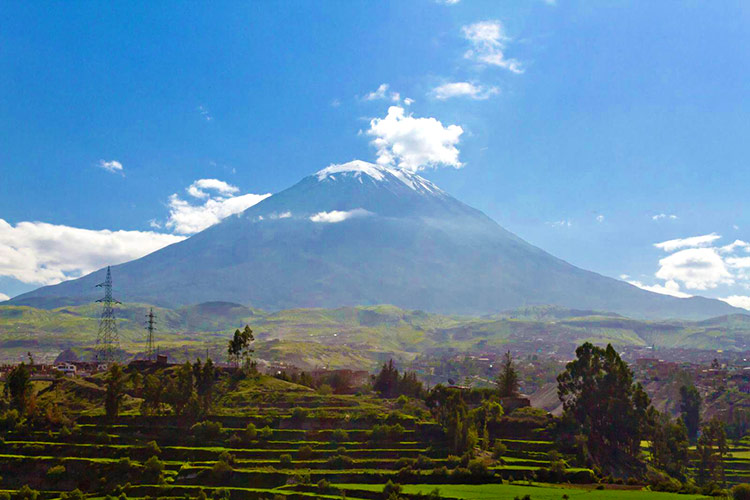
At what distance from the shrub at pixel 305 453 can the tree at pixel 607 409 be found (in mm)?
28854

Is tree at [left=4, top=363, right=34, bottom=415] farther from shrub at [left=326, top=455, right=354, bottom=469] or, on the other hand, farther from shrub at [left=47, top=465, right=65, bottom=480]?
shrub at [left=326, top=455, right=354, bottom=469]

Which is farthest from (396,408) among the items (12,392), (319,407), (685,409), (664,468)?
(685,409)

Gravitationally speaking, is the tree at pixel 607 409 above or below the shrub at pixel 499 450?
above

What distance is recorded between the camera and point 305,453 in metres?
62.3

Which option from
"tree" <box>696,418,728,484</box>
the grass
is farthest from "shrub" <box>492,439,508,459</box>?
"tree" <box>696,418,728,484</box>

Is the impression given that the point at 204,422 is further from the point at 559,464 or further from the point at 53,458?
the point at 559,464

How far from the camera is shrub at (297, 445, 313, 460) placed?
62044 mm

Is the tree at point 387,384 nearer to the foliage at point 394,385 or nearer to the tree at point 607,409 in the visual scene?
the foliage at point 394,385

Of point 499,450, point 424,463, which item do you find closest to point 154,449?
point 424,463

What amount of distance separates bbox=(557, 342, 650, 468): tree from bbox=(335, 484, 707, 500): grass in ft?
48.9

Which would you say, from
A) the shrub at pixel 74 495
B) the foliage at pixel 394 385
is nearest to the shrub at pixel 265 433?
the shrub at pixel 74 495

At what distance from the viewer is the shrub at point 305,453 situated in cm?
6204

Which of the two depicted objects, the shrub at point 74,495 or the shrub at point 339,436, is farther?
the shrub at point 339,436

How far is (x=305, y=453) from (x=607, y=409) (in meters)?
33.9
